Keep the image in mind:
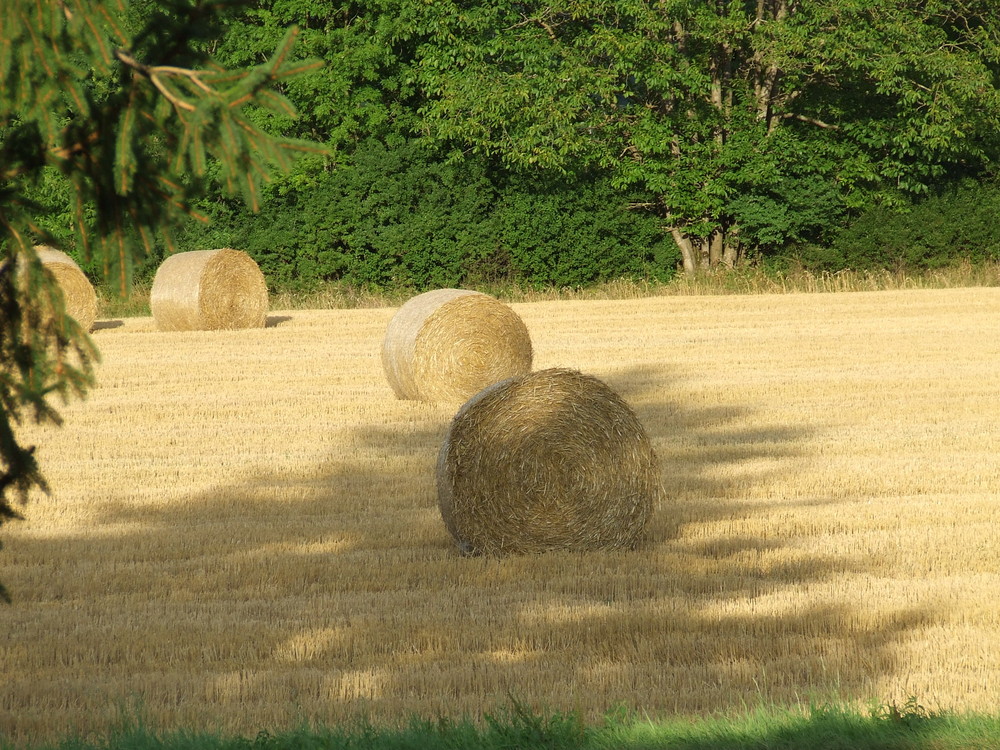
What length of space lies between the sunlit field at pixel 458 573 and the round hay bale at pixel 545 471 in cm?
27

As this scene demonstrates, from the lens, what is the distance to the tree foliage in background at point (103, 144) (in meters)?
4.31

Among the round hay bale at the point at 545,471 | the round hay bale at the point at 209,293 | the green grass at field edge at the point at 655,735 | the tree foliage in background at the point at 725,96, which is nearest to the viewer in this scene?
the green grass at field edge at the point at 655,735

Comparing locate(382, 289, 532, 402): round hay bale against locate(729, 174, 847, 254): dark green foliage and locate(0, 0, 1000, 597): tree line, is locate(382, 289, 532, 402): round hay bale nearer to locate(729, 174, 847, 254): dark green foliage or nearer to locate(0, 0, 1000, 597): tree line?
locate(0, 0, 1000, 597): tree line

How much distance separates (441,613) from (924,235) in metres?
26.6

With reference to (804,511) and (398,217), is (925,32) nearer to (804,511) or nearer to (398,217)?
(398,217)

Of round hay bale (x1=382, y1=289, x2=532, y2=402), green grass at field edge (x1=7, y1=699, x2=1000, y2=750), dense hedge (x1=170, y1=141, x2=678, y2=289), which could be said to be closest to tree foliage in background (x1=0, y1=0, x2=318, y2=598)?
green grass at field edge (x1=7, y1=699, x2=1000, y2=750)

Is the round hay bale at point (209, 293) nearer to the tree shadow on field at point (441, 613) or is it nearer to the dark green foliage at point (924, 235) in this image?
the dark green foliage at point (924, 235)

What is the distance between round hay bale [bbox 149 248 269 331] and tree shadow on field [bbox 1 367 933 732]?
46.6 feet

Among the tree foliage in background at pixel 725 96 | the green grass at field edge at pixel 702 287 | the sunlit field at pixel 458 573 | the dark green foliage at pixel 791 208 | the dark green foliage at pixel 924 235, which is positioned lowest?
the sunlit field at pixel 458 573

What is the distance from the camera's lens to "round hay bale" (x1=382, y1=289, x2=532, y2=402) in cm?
1720

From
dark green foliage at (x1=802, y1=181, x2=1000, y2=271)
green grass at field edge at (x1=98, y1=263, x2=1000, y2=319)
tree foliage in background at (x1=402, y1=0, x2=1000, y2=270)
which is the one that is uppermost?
tree foliage in background at (x1=402, y1=0, x2=1000, y2=270)

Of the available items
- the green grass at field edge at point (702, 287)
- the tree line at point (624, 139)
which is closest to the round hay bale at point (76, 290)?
the green grass at field edge at point (702, 287)

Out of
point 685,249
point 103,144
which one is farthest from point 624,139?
point 103,144

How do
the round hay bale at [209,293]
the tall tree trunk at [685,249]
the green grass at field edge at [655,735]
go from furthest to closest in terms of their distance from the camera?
the tall tree trunk at [685,249]
the round hay bale at [209,293]
the green grass at field edge at [655,735]
